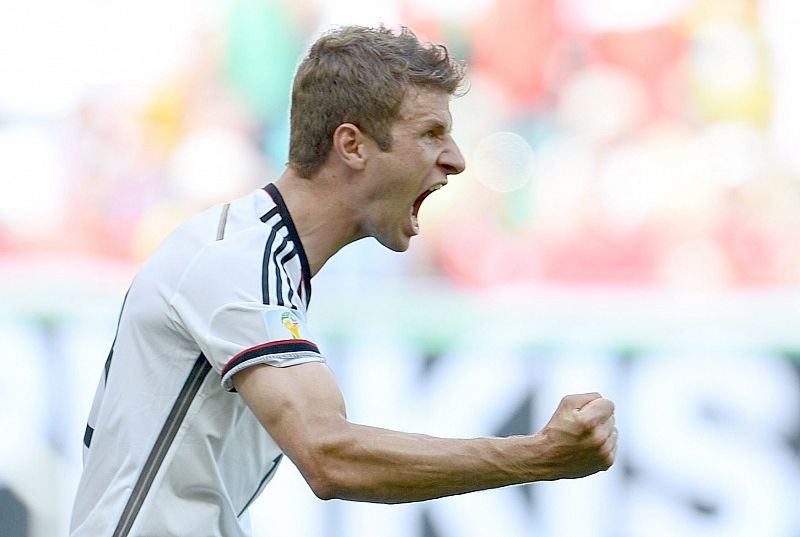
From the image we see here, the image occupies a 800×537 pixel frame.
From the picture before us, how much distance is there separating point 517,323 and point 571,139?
878 mm

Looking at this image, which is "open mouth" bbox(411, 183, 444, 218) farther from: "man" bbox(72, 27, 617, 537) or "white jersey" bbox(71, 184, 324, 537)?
"white jersey" bbox(71, 184, 324, 537)

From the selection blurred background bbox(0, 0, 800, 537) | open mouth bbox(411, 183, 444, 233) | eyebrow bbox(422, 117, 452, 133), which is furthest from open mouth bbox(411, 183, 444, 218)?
blurred background bbox(0, 0, 800, 537)

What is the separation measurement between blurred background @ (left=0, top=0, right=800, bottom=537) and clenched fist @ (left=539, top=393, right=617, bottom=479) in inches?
111

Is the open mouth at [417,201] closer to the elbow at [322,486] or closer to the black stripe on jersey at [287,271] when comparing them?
the black stripe on jersey at [287,271]

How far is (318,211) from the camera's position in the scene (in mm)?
2287

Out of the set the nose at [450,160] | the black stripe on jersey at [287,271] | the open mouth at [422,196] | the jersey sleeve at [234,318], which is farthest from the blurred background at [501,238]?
the jersey sleeve at [234,318]

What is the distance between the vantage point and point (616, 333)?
476cm

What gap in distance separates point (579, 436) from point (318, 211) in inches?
27.9

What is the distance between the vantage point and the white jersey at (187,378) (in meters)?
2.00

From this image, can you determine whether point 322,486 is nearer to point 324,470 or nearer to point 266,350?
point 324,470

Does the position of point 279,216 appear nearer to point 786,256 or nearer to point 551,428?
point 551,428

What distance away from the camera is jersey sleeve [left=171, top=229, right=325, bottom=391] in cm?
194

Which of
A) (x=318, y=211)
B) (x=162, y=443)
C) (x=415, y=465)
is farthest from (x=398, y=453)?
(x=318, y=211)

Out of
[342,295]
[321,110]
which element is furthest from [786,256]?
[321,110]
